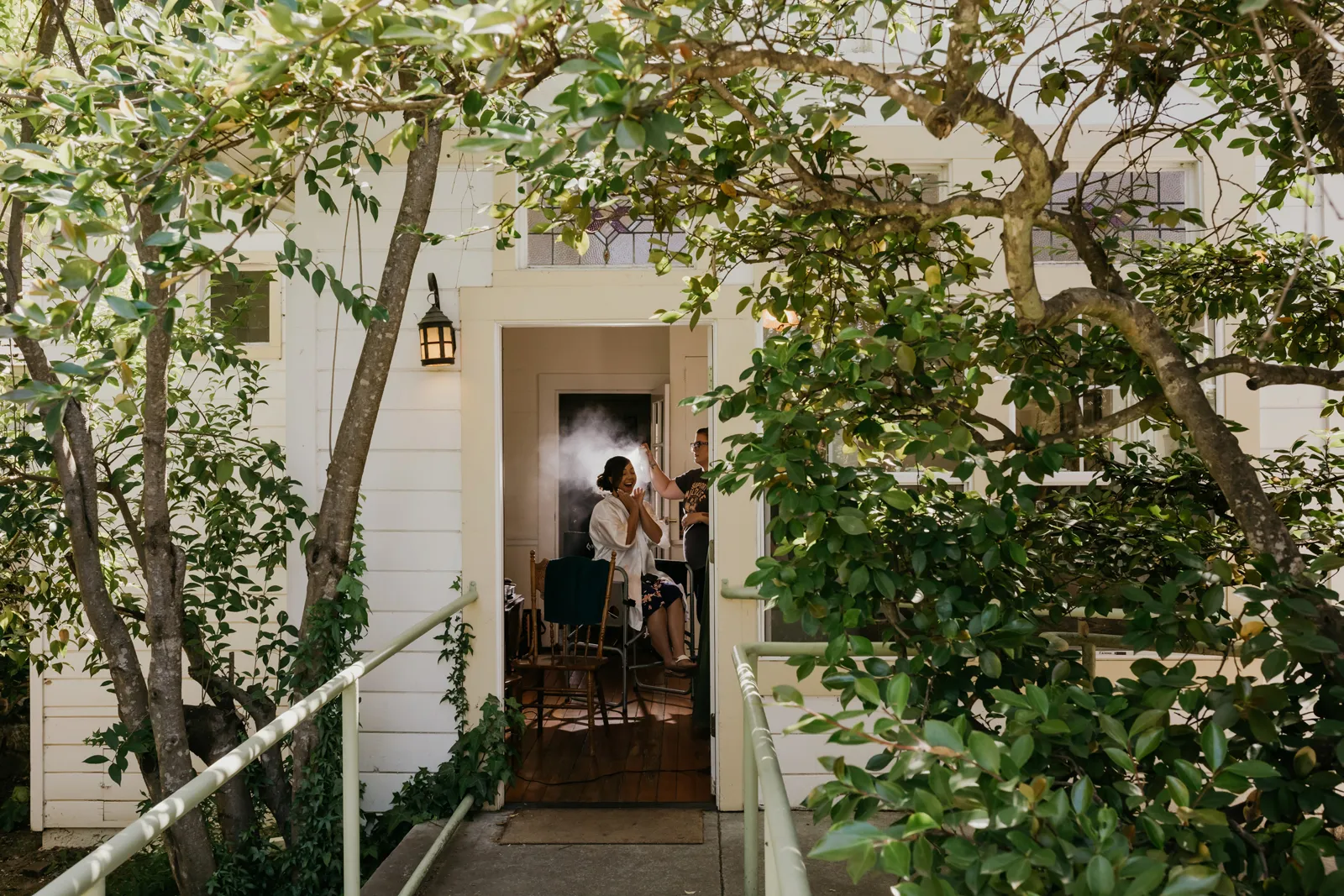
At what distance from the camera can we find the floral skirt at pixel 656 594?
6.71m

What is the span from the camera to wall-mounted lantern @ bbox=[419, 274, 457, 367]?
4.50 metres

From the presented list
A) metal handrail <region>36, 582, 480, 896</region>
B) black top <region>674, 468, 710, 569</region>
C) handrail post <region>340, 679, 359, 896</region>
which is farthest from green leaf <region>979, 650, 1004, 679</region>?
black top <region>674, 468, 710, 569</region>

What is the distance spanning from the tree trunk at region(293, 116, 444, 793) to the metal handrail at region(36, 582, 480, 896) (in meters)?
0.46

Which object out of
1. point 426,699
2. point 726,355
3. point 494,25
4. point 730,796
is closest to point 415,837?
point 426,699

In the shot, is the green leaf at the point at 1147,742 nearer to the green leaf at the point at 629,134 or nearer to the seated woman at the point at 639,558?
the green leaf at the point at 629,134

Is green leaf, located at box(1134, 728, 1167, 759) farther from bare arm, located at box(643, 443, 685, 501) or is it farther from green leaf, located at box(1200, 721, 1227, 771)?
bare arm, located at box(643, 443, 685, 501)

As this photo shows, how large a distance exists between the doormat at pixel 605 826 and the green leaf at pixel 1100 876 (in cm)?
321

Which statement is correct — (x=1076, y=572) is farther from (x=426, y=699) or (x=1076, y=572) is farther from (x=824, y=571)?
(x=426, y=699)

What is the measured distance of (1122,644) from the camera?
201 centimetres

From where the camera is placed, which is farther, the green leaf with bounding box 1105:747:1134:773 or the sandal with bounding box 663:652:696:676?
the sandal with bounding box 663:652:696:676

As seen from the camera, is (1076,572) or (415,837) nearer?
(1076,572)

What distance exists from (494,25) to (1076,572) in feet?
6.20

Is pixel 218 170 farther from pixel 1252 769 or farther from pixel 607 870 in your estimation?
pixel 607 870

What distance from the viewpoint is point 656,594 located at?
6.72 meters
